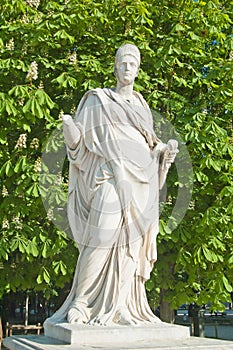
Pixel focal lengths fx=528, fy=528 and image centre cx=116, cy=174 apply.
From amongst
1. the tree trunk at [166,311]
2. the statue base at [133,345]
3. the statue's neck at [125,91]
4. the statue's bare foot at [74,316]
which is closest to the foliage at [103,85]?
the tree trunk at [166,311]

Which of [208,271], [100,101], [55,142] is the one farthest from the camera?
[208,271]

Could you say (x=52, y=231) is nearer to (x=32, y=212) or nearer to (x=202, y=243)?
(x=32, y=212)

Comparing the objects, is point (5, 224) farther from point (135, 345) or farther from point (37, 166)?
point (135, 345)

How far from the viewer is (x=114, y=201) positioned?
474cm

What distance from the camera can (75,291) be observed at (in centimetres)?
476

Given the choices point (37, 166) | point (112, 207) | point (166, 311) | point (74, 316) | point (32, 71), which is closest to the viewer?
point (74, 316)

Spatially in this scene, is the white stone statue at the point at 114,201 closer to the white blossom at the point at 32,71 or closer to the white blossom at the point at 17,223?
the white blossom at the point at 32,71

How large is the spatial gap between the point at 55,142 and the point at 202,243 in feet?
9.40

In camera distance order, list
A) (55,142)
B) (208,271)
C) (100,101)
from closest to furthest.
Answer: (100,101), (55,142), (208,271)

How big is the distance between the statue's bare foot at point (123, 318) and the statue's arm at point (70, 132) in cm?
158

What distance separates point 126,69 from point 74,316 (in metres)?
2.39

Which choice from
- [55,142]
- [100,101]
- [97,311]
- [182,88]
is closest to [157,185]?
[100,101]

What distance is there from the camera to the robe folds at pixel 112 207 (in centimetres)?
465

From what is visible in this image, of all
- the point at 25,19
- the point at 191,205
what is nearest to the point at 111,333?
the point at 191,205
